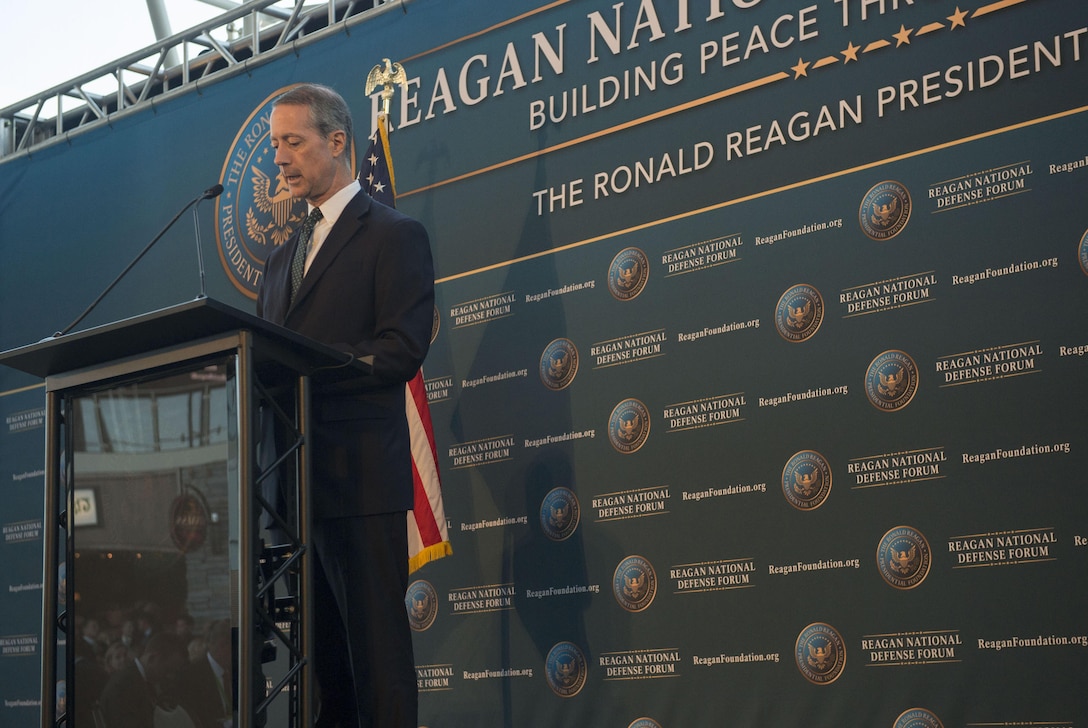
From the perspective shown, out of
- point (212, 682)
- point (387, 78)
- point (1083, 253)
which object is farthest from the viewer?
point (387, 78)

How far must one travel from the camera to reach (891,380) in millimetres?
3416

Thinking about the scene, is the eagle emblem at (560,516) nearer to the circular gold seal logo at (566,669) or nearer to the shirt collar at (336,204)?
the circular gold seal logo at (566,669)

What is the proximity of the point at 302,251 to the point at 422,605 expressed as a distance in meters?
1.94

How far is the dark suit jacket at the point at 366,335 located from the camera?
2568 millimetres

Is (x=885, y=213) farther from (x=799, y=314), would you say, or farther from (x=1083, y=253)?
(x=1083, y=253)

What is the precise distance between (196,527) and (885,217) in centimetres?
218

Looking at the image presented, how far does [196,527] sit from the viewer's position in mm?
2342

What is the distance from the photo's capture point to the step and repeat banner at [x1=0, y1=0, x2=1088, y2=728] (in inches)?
126

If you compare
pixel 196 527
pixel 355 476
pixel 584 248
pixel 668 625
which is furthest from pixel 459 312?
pixel 196 527

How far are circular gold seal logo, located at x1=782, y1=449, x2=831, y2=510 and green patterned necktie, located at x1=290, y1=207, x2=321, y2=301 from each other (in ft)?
5.18

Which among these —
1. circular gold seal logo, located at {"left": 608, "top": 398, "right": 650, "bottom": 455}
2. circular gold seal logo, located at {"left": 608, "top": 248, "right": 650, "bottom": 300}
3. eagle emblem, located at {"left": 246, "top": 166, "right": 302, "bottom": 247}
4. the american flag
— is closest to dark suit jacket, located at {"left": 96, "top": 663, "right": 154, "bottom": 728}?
the american flag

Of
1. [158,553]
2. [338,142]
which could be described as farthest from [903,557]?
[158,553]

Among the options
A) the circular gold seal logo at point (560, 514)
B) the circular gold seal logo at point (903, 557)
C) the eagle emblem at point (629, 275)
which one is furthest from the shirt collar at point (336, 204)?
the circular gold seal logo at point (903, 557)

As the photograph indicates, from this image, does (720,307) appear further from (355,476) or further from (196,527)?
(196,527)
